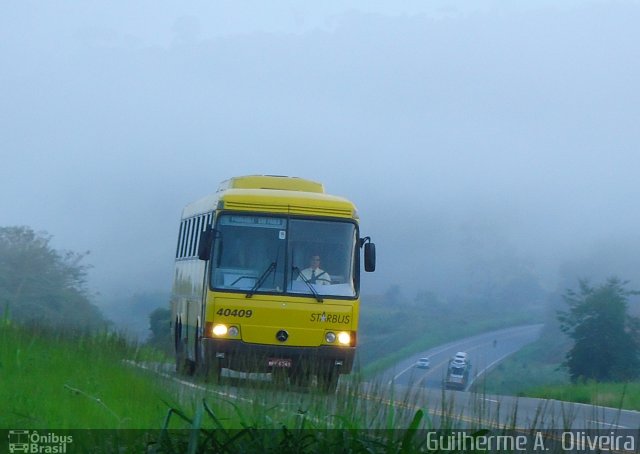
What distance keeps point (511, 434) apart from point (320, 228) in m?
14.3

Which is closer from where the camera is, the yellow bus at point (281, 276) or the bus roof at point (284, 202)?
the yellow bus at point (281, 276)

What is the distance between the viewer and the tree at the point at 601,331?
187 ft

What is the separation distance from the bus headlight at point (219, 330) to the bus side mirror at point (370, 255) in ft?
7.70

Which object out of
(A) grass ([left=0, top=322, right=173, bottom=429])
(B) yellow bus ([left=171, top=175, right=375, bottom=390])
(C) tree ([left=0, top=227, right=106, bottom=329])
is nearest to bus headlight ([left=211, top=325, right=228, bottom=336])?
(B) yellow bus ([left=171, top=175, right=375, bottom=390])

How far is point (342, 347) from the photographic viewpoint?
21.2m

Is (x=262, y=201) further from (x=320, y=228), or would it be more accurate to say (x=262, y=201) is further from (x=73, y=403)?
(x=73, y=403)

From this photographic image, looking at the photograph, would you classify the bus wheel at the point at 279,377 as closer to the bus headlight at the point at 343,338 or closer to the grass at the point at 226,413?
the grass at the point at 226,413

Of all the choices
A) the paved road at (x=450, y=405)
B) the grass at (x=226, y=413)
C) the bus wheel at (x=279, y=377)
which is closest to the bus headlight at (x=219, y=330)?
the grass at (x=226, y=413)

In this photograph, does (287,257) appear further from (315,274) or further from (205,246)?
(205,246)

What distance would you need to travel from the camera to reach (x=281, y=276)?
21.3 meters

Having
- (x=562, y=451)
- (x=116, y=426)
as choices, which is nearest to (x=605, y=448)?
(x=562, y=451)

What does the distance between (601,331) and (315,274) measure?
3891 centimetres

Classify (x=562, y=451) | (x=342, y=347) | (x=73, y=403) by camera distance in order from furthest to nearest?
(x=342, y=347) < (x=73, y=403) < (x=562, y=451)

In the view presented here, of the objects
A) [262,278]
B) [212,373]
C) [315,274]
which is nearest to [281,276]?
[262,278]
